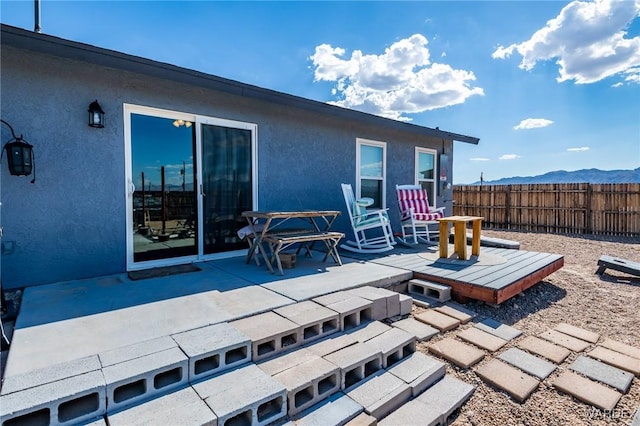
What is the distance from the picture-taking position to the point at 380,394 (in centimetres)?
179

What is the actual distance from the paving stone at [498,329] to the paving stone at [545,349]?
9 centimetres

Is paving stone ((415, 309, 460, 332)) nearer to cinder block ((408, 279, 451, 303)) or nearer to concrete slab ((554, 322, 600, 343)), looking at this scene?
cinder block ((408, 279, 451, 303))

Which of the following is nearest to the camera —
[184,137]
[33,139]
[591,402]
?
[591,402]

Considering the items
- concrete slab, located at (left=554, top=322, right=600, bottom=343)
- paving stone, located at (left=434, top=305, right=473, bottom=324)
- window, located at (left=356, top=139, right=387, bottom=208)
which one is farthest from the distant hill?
paving stone, located at (left=434, top=305, right=473, bottom=324)

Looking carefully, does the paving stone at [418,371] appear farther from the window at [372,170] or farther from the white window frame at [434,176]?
the white window frame at [434,176]

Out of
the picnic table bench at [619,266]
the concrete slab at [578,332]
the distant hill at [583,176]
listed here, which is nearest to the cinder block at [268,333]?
the concrete slab at [578,332]

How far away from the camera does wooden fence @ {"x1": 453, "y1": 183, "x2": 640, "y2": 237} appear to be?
8.60 meters

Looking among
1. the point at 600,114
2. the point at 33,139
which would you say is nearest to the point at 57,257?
the point at 33,139

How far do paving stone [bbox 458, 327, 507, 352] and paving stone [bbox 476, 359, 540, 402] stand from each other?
225mm

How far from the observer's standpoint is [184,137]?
3939 mm

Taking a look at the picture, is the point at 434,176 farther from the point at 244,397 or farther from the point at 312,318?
the point at 244,397

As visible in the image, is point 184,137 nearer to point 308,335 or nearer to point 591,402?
point 308,335

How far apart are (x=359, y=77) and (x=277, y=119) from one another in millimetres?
9078

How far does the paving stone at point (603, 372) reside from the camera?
2.06 meters
